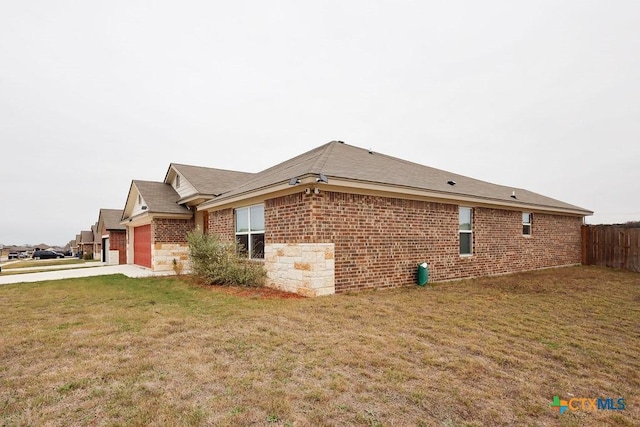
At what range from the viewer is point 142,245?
1947cm

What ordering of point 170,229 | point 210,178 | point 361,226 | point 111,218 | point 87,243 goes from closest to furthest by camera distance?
1. point 361,226
2. point 170,229
3. point 210,178
4. point 111,218
5. point 87,243

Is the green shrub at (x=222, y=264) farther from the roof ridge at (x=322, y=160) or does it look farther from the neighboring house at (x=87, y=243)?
the neighboring house at (x=87, y=243)

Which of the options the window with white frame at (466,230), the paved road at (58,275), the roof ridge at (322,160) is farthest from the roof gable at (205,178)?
the window with white frame at (466,230)

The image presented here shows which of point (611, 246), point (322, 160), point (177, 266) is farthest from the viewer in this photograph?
point (611, 246)

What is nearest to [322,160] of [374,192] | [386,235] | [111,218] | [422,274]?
[374,192]

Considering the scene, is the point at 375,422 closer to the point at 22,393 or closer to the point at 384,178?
the point at 22,393

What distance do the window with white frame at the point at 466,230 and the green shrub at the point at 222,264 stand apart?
7.65 metres

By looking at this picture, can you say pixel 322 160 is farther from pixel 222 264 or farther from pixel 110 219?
pixel 110 219

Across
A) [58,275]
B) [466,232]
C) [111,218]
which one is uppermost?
[111,218]

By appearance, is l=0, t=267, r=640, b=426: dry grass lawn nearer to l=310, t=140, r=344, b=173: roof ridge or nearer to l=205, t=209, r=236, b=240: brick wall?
l=310, t=140, r=344, b=173: roof ridge

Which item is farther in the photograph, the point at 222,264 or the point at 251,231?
the point at 251,231

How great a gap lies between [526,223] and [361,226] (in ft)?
35.5

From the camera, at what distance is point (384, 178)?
9641mm

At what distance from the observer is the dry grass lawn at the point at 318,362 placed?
284 centimetres
